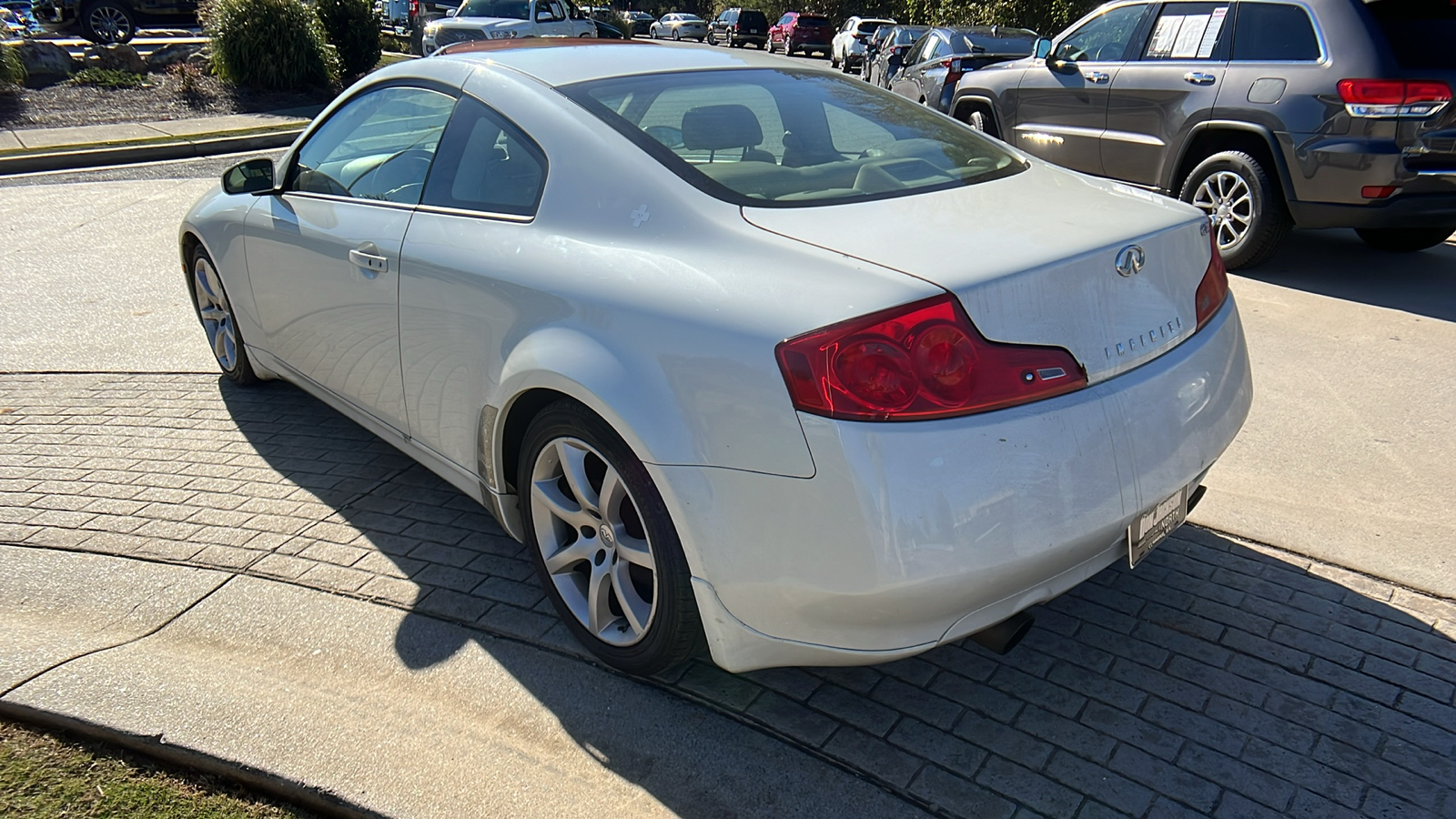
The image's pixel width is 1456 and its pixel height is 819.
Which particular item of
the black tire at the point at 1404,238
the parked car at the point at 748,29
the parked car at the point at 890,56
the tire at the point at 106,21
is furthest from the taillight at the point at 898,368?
the parked car at the point at 748,29

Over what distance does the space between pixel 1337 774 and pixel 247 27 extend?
18934 mm

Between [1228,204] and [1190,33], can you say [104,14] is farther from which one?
[1228,204]

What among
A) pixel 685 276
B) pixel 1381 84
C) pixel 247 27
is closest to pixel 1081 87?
pixel 1381 84

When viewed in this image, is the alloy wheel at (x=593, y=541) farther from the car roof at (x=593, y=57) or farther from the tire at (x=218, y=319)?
the tire at (x=218, y=319)

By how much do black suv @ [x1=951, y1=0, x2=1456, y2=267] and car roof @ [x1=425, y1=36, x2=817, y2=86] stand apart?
13.0 ft

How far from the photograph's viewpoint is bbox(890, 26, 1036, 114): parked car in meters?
13.0

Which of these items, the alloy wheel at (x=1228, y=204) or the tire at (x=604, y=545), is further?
the alloy wheel at (x=1228, y=204)

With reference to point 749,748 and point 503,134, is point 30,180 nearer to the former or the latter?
point 503,134

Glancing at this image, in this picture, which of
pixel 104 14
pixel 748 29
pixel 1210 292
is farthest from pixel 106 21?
pixel 748 29

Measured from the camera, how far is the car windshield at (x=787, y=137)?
9.05 feet

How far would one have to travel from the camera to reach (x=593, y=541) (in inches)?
110

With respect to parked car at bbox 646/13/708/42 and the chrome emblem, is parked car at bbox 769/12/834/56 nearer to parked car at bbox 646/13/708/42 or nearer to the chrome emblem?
parked car at bbox 646/13/708/42

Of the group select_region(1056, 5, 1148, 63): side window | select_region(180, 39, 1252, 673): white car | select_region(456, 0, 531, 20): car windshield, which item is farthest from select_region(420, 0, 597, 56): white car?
select_region(180, 39, 1252, 673): white car

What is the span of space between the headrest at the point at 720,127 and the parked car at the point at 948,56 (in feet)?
32.1
